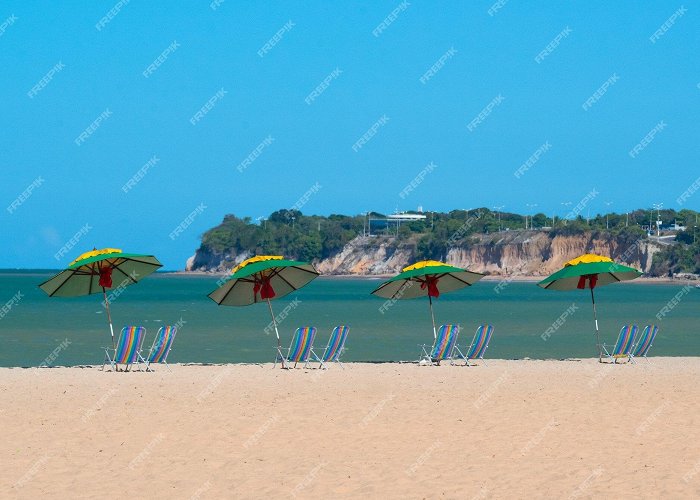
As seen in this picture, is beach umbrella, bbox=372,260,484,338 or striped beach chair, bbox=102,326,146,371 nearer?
striped beach chair, bbox=102,326,146,371

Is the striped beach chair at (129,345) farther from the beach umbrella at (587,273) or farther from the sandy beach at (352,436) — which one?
the beach umbrella at (587,273)

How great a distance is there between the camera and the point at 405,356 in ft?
70.6

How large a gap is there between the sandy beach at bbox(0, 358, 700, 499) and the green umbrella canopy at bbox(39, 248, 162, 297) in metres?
2.17

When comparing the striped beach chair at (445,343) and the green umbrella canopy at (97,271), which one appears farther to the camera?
the striped beach chair at (445,343)

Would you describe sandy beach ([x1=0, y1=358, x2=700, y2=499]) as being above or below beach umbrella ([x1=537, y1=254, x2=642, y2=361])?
below

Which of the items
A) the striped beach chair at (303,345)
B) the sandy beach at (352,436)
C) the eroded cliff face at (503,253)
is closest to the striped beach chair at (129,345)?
the sandy beach at (352,436)

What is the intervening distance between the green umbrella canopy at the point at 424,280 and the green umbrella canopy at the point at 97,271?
12.9 feet

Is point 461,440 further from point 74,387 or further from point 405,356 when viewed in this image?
point 405,356

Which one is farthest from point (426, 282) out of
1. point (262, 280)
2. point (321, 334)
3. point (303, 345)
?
point (321, 334)

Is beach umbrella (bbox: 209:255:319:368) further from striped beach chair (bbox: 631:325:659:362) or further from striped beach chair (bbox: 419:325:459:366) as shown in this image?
striped beach chair (bbox: 631:325:659:362)

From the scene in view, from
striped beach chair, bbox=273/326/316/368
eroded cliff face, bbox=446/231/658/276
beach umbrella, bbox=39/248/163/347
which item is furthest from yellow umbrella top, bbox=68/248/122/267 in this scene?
eroded cliff face, bbox=446/231/658/276

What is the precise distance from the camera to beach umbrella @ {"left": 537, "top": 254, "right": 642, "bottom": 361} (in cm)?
1659

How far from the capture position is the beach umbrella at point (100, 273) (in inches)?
627

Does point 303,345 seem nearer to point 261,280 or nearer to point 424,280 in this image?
point 261,280
